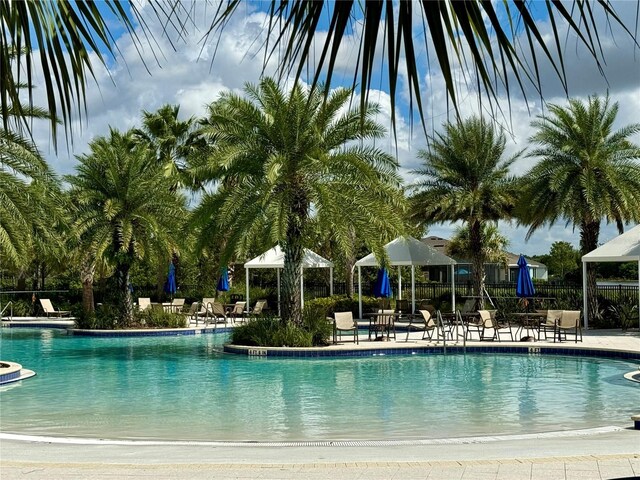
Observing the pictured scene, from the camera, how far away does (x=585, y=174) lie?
81.1 feet

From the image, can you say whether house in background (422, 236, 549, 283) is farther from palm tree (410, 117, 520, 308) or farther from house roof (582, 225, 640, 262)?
house roof (582, 225, 640, 262)

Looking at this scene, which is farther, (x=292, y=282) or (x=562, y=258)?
(x=562, y=258)

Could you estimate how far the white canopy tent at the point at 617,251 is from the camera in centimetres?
2308

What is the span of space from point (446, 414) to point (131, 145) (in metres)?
25.8

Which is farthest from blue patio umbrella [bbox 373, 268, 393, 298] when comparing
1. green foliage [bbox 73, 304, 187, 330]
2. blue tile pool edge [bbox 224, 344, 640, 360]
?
blue tile pool edge [bbox 224, 344, 640, 360]

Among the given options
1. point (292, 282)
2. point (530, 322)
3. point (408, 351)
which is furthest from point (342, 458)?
point (530, 322)

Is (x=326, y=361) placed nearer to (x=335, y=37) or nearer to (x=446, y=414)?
(x=446, y=414)

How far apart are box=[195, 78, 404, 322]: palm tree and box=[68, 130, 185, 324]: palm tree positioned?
19.8ft

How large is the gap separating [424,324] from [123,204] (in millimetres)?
10165

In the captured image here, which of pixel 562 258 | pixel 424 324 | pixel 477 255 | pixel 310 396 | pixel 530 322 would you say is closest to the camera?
pixel 310 396

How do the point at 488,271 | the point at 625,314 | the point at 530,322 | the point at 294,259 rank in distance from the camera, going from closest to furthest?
the point at 294,259
the point at 530,322
the point at 625,314
the point at 488,271

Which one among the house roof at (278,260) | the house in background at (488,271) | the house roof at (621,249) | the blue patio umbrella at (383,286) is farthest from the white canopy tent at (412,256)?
the house in background at (488,271)

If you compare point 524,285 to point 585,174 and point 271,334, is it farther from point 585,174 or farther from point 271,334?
point 271,334

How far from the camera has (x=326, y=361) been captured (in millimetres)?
18469
